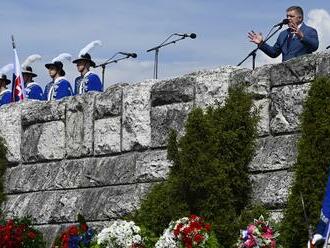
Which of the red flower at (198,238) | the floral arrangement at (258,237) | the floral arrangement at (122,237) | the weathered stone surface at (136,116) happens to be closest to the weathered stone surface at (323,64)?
the floral arrangement at (258,237)

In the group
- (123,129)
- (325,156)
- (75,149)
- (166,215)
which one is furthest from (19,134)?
(325,156)

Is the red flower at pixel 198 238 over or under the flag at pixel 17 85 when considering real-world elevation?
under

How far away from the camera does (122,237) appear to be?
1141cm

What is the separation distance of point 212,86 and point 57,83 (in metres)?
4.43

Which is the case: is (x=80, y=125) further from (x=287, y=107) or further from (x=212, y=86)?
(x=287, y=107)

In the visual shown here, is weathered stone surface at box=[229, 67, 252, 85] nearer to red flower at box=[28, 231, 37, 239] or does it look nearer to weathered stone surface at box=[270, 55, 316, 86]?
weathered stone surface at box=[270, 55, 316, 86]

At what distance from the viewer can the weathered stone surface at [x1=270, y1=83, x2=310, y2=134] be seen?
38.4ft

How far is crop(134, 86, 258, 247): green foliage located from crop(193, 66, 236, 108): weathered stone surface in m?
0.49

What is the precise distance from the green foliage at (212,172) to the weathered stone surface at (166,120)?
1.08 metres

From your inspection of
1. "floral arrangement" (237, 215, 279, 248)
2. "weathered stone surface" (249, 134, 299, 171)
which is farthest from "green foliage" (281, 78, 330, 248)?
"weathered stone surface" (249, 134, 299, 171)

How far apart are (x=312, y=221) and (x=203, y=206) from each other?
1.43 metres

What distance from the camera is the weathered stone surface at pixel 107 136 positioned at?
46.7 feet

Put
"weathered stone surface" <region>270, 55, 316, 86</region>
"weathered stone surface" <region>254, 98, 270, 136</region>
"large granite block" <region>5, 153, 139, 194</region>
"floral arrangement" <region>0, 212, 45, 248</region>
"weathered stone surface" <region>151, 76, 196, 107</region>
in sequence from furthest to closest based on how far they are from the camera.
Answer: "large granite block" <region>5, 153, 139, 194</region>, "weathered stone surface" <region>151, 76, 196, 107</region>, "floral arrangement" <region>0, 212, 45, 248</region>, "weathered stone surface" <region>254, 98, 270, 136</region>, "weathered stone surface" <region>270, 55, 316, 86</region>

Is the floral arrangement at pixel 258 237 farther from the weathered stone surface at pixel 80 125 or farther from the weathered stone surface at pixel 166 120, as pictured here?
the weathered stone surface at pixel 80 125
